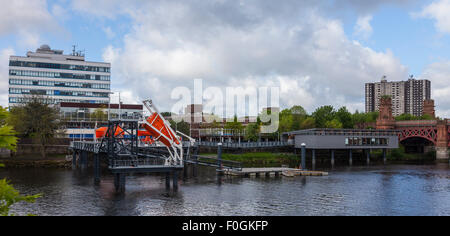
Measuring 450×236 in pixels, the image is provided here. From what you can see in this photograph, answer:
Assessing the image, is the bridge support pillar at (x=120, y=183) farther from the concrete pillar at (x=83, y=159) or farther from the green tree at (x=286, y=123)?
the green tree at (x=286, y=123)

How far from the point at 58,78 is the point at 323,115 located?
92.5 m

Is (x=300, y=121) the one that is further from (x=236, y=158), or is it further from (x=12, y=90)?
(x=12, y=90)

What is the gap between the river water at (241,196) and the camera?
38750 millimetres

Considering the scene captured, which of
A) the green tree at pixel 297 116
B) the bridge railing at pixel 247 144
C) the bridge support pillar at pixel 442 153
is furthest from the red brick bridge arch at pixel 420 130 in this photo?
the bridge railing at pixel 247 144

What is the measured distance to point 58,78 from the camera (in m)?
136

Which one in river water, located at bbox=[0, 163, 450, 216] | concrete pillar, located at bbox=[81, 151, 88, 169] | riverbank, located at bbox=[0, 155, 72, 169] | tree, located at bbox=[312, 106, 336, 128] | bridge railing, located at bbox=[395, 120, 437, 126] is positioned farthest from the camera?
tree, located at bbox=[312, 106, 336, 128]

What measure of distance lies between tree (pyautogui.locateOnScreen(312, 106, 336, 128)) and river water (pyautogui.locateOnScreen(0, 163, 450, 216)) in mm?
62437

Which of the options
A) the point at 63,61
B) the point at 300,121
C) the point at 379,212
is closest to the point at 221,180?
the point at 379,212

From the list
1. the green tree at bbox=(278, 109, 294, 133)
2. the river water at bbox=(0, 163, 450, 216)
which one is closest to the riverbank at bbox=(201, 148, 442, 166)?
the green tree at bbox=(278, 109, 294, 133)

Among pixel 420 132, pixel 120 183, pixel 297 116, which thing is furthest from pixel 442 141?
pixel 120 183

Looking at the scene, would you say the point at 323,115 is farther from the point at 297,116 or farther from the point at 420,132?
the point at 420,132

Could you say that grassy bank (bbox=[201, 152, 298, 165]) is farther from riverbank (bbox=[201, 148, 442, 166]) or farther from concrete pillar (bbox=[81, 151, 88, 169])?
concrete pillar (bbox=[81, 151, 88, 169])

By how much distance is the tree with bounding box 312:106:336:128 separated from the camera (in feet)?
422
